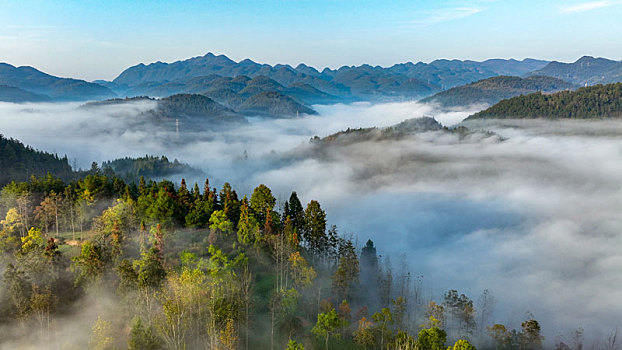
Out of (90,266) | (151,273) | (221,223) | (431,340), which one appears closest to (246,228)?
(221,223)

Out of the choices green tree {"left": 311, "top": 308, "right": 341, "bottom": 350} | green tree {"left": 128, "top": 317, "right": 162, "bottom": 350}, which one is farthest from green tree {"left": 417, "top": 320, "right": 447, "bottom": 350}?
green tree {"left": 128, "top": 317, "right": 162, "bottom": 350}

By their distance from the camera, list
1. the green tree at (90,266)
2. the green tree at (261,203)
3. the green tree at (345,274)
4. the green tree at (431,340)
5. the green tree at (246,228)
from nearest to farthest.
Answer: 1. the green tree at (431,340)
2. the green tree at (90,266)
3. the green tree at (246,228)
4. the green tree at (345,274)
5. the green tree at (261,203)

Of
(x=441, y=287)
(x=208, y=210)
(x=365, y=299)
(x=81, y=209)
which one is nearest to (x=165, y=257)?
(x=208, y=210)

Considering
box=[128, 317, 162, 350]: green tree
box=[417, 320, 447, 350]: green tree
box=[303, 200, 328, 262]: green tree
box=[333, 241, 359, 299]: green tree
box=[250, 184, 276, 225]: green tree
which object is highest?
box=[250, 184, 276, 225]: green tree

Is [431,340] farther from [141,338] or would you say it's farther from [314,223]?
[314,223]

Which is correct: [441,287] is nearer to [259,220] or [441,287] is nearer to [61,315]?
[259,220]

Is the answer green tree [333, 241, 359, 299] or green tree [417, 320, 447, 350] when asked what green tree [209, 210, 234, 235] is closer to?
green tree [333, 241, 359, 299]

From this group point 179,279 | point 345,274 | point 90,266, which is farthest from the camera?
point 345,274

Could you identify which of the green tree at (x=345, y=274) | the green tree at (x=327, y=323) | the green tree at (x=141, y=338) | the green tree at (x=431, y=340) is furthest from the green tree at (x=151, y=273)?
the green tree at (x=345, y=274)

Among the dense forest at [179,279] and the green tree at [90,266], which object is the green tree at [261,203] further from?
the green tree at [90,266]
